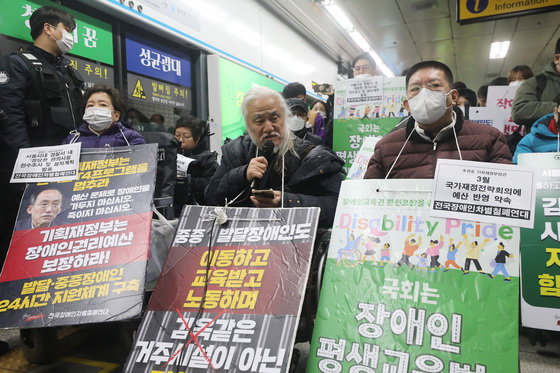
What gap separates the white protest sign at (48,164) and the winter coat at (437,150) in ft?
4.63

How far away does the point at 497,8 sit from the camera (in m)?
5.07

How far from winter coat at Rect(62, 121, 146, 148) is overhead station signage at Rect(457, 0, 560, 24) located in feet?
16.8

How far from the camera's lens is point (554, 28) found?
8.36 m

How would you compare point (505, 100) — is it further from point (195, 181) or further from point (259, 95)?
point (195, 181)

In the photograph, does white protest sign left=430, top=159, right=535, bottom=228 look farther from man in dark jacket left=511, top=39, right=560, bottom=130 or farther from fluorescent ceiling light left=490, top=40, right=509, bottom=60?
fluorescent ceiling light left=490, top=40, right=509, bottom=60

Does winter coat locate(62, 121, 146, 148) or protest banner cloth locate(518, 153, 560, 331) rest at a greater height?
winter coat locate(62, 121, 146, 148)

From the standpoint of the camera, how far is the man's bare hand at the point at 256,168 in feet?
5.36

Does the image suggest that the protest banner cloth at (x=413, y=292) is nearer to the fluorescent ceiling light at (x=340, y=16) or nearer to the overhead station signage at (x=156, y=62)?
the overhead station signage at (x=156, y=62)

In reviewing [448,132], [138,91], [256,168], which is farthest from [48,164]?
[138,91]

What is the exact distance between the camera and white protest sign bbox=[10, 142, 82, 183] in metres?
1.65

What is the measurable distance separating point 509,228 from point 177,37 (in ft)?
14.1

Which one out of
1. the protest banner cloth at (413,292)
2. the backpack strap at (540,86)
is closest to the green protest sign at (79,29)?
the protest banner cloth at (413,292)

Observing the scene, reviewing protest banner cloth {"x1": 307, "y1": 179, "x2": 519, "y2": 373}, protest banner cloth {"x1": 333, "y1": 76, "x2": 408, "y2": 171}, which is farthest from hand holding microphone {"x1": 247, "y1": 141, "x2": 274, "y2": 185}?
protest banner cloth {"x1": 333, "y1": 76, "x2": 408, "y2": 171}

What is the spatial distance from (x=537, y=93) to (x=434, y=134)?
1710 millimetres
